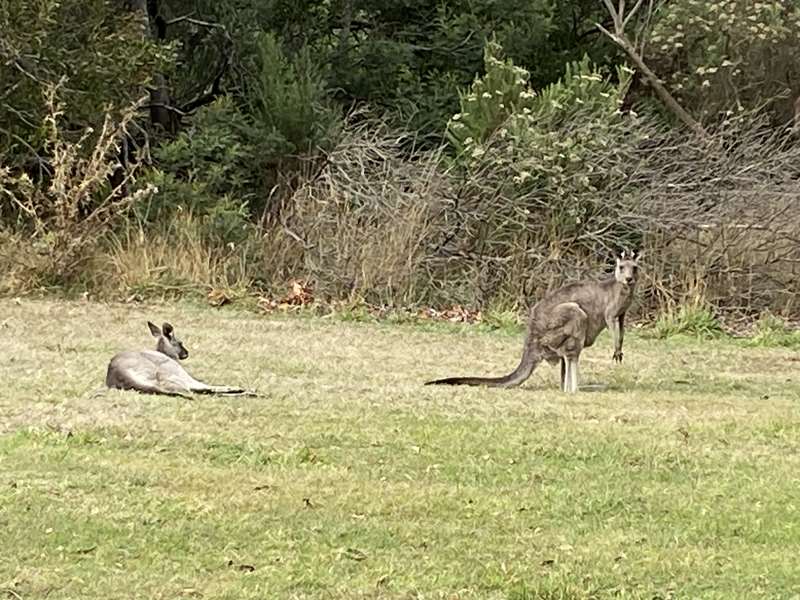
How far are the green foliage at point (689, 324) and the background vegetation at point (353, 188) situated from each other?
0.18m

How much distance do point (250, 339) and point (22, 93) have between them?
6.10 metres

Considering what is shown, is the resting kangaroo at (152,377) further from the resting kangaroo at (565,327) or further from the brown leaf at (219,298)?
the brown leaf at (219,298)

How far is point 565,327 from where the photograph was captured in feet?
30.4

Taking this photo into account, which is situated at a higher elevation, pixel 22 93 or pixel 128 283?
pixel 22 93

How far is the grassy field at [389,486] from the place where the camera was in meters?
4.86

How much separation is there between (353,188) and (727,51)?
23.6 ft

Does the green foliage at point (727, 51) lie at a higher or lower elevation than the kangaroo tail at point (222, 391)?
higher

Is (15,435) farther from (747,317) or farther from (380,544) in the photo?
(747,317)

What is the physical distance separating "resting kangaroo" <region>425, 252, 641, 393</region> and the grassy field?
0.20 meters

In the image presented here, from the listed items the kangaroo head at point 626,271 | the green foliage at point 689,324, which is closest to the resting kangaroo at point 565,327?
the kangaroo head at point 626,271

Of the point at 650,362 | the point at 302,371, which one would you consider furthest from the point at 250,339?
the point at 650,362

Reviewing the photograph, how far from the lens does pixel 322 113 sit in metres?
17.6

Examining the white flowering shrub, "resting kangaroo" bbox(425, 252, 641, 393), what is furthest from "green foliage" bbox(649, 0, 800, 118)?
"resting kangaroo" bbox(425, 252, 641, 393)

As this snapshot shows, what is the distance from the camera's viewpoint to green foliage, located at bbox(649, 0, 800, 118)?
19.8m
